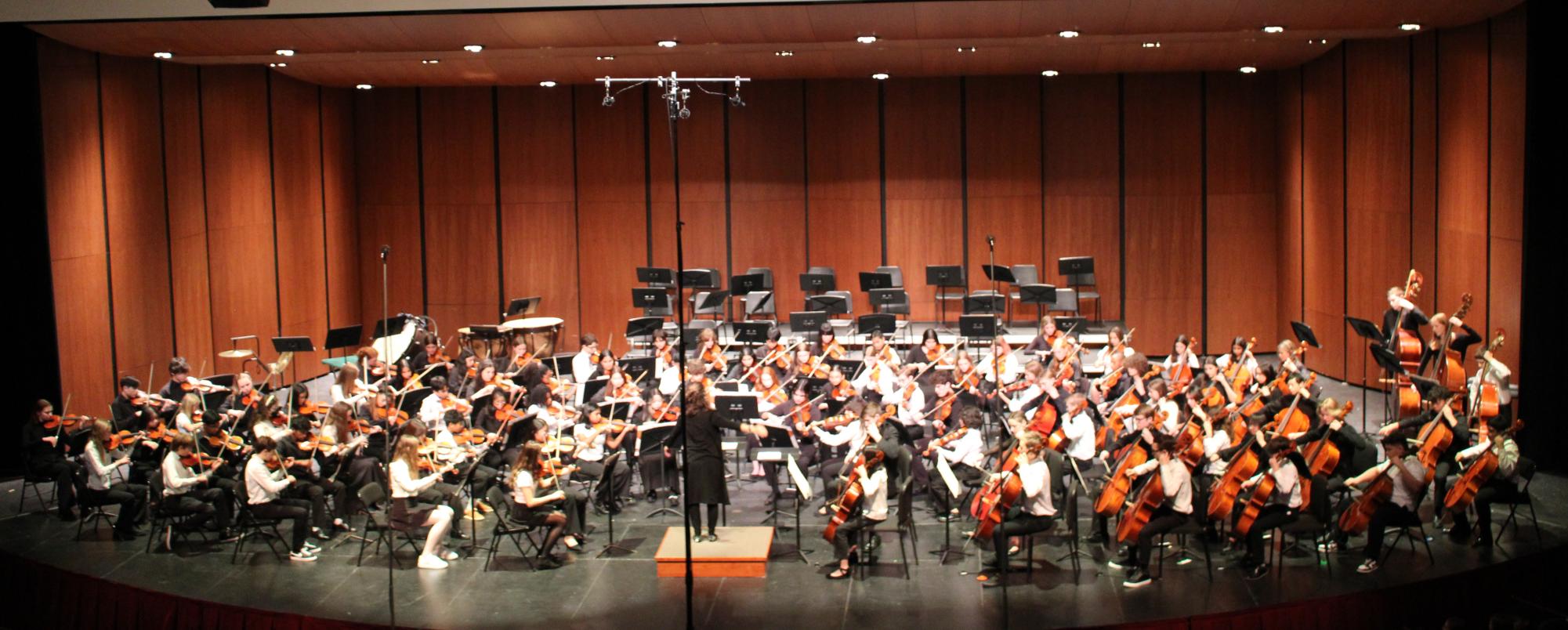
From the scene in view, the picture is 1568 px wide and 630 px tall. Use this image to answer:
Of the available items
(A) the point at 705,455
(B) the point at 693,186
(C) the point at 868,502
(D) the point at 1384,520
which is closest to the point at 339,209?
(B) the point at 693,186

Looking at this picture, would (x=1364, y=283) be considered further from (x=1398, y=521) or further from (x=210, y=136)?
(x=210, y=136)

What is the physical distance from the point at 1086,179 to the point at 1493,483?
8499 mm

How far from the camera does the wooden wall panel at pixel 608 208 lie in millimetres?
17812

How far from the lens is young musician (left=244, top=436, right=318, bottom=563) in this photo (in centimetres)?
973

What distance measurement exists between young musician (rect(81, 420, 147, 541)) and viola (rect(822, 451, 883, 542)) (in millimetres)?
5325

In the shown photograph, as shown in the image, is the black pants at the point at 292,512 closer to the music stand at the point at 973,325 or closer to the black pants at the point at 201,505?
the black pants at the point at 201,505

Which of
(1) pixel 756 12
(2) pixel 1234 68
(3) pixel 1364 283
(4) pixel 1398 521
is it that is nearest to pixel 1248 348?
(4) pixel 1398 521

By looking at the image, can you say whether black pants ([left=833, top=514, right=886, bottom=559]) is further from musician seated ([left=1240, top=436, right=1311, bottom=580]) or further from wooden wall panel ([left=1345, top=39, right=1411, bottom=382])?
wooden wall panel ([left=1345, top=39, right=1411, bottom=382])

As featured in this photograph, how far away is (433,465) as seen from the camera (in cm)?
1022

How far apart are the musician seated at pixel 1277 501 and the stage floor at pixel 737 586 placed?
16 centimetres

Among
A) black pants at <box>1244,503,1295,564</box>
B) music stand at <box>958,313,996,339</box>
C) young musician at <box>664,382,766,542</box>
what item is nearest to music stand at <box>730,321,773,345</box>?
music stand at <box>958,313,996,339</box>

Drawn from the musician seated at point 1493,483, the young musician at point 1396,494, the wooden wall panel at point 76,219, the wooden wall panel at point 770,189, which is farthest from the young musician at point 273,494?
the wooden wall panel at point 770,189

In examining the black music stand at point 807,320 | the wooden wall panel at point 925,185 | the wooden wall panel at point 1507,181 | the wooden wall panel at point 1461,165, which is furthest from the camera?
the wooden wall panel at point 925,185

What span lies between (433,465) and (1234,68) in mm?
10869
